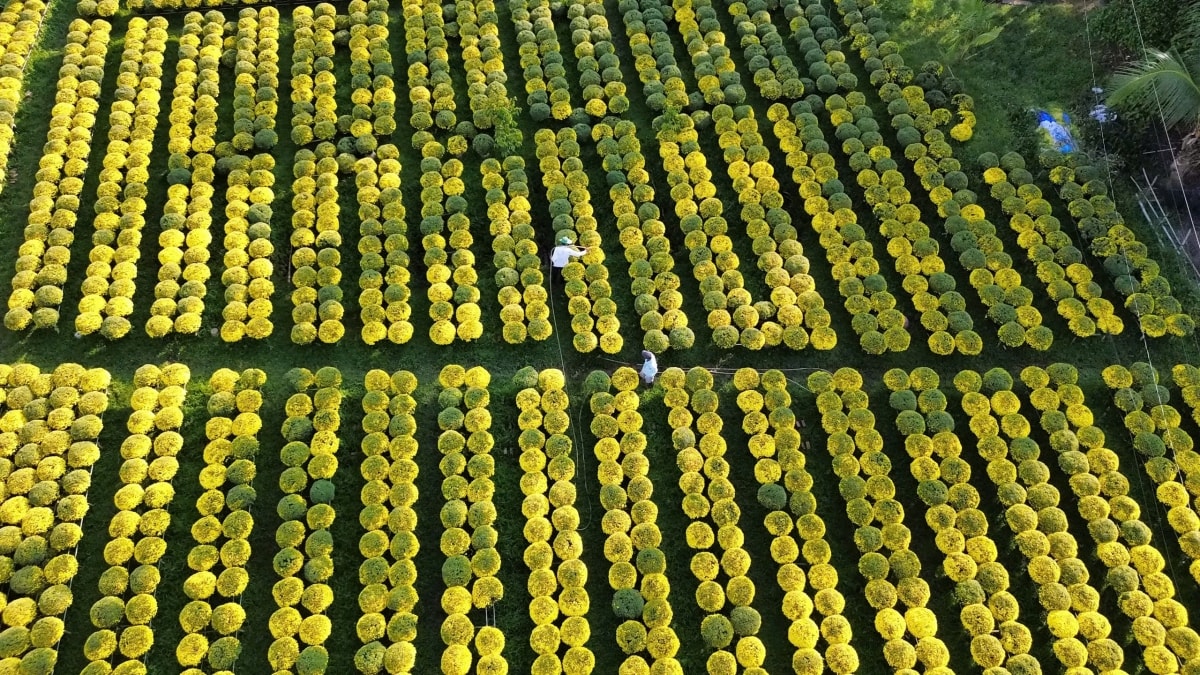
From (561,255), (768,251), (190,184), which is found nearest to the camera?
(561,255)

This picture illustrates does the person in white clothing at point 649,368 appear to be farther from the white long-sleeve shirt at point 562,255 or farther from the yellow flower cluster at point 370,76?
the yellow flower cluster at point 370,76

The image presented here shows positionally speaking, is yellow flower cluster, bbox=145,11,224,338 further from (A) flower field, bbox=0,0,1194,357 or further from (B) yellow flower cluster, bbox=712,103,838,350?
(B) yellow flower cluster, bbox=712,103,838,350

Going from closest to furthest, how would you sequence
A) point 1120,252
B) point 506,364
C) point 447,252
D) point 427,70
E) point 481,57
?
point 506,364
point 1120,252
point 447,252
point 427,70
point 481,57

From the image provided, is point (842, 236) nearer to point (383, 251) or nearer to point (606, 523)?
point (606, 523)

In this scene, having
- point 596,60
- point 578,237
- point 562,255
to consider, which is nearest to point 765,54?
point 596,60

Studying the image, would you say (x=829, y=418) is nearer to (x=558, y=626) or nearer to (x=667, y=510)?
(x=667, y=510)

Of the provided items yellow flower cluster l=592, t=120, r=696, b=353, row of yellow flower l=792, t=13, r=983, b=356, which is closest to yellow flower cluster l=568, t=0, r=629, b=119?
yellow flower cluster l=592, t=120, r=696, b=353

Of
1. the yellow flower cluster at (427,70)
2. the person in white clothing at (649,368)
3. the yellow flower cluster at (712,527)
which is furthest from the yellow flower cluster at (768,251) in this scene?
the yellow flower cluster at (427,70)
